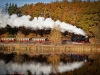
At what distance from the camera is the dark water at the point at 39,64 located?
32.6 metres

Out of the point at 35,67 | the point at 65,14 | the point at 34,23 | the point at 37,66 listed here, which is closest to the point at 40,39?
the point at 34,23

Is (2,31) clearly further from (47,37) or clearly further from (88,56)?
(88,56)

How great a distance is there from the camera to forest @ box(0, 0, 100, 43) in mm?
55781

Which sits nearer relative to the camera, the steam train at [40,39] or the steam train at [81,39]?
the steam train at [81,39]

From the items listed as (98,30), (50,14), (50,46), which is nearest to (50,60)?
(50,46)

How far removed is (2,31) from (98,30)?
609 inches

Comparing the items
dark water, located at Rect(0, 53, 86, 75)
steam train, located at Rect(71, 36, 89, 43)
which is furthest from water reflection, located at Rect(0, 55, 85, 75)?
steam train, located at Rect(71, 36, 89, 43)

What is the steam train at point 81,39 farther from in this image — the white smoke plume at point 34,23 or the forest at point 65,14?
the white smoke plume at point 34,23

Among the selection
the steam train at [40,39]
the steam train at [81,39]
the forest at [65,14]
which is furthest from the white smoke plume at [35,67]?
the forest at [65,14]

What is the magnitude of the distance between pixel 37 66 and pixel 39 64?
992mm

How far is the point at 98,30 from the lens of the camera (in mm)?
51531

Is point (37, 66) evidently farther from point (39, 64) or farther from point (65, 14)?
point (65, 14)

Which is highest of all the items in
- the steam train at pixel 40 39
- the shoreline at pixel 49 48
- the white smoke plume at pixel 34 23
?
the white smoke plume at pixel 34 23

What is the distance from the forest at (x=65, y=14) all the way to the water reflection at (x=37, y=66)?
13.6 metres
